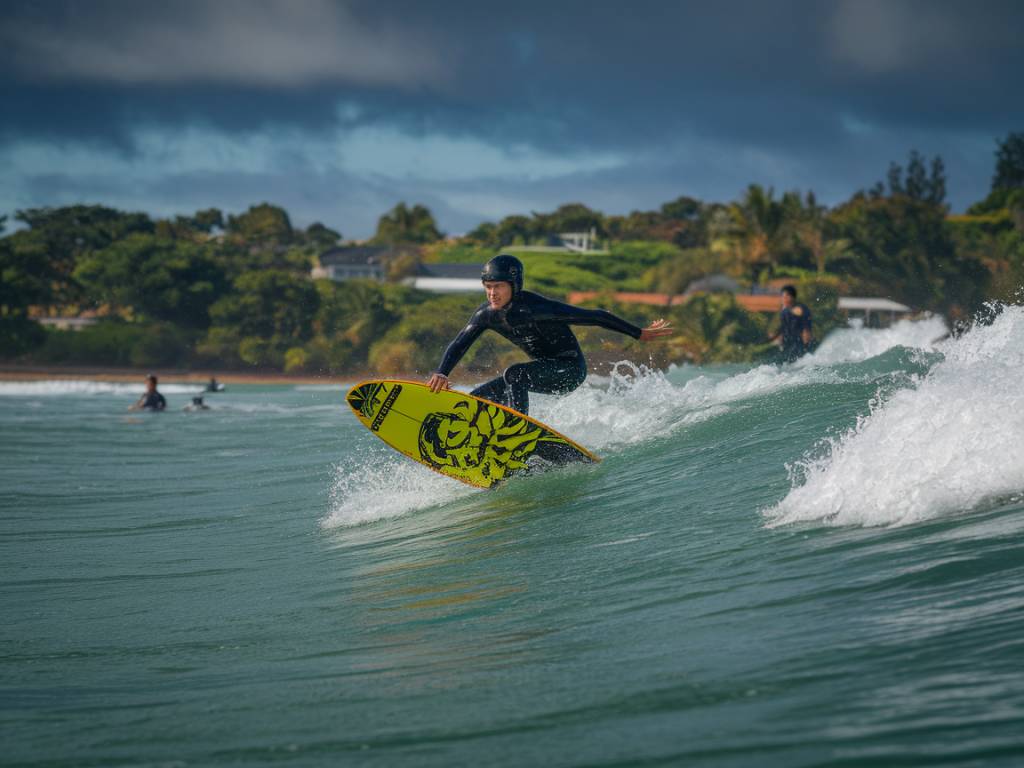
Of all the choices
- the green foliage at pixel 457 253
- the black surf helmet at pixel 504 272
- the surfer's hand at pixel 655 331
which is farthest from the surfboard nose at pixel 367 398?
the green foliage at pixel 457 253

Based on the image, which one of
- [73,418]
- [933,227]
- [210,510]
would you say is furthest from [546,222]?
[210,510]

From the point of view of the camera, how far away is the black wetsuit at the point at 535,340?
819cm

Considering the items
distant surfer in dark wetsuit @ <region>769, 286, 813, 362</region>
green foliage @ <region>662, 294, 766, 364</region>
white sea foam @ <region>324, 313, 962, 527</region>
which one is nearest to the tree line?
green foliage @ <region>662, 294, 766, 364</region>

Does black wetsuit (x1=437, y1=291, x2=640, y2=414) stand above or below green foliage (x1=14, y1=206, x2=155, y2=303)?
below

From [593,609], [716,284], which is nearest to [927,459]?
[593,609]

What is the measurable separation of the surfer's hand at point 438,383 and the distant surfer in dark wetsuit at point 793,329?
8.88 m

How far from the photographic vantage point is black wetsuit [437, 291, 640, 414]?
26.9 ft

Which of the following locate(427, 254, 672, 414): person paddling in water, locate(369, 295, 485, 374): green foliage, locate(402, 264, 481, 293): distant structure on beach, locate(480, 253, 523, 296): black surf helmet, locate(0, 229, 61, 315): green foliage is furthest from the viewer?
locate(402, 264, 481, 293): distant structure on beach

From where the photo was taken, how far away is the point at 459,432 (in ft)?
27.5

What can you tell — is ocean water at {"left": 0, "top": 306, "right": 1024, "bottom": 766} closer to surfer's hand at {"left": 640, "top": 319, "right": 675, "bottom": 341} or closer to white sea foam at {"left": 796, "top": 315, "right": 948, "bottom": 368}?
surfer's hand at {"left": 640, "top": 319, "right": 675, "bottom": 341}

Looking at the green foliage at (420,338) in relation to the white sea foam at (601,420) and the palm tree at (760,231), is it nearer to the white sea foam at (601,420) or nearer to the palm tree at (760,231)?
the palm tree at (760,231)

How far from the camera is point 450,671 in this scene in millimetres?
4273

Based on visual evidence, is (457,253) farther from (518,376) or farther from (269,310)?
(518,376)

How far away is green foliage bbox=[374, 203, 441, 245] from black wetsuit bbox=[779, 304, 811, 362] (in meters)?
88.5
